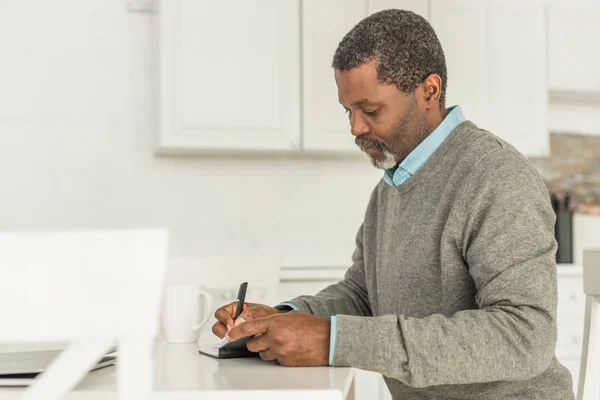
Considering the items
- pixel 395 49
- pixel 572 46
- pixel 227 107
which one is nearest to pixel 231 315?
pixel 395 49

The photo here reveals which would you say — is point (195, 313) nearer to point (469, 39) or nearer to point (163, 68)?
point (163, 68)

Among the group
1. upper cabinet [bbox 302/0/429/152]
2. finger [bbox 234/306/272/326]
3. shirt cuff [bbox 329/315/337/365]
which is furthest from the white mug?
upper cabinet [bbox 302/0/429/152]

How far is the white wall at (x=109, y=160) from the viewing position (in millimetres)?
3072

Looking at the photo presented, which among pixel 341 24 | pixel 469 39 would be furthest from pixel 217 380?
pixel 469 39

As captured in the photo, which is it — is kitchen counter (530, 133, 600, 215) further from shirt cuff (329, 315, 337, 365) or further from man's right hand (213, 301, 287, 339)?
shirt cuff (329, 315, 337, 365)

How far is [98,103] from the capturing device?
314 cm

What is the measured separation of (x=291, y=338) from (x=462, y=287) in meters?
0.37

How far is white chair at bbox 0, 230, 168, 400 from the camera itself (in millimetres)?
533

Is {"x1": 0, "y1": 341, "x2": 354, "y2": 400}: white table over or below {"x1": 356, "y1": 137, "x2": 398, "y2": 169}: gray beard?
below

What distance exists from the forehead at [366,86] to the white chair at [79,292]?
922mm

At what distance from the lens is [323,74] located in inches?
116

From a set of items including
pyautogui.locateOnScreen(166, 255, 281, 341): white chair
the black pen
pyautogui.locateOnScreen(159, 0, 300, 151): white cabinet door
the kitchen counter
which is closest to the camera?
the black pen

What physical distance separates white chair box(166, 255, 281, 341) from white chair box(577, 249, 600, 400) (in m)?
0.84

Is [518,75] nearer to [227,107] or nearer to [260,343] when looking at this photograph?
[227,107]
